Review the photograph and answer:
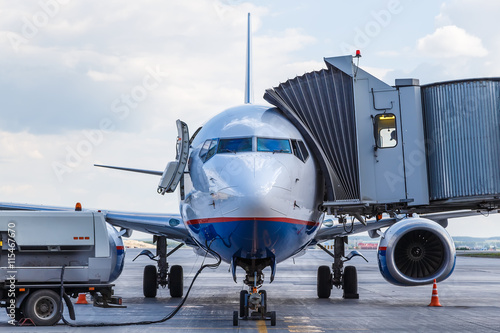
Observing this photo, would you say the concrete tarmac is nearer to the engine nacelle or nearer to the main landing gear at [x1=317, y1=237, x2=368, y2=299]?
the main landing gear at [x1=317, y1=237, x2=368, y2=299]

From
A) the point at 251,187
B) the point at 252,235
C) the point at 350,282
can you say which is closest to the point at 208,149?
the point at 251,187

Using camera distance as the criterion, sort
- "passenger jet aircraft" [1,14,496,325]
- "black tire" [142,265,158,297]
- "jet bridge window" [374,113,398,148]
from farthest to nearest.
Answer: "black tire" [142,265,158,297] < "jet bridge window" [374,113,398,148] < "passenger jet aircraft" [1,14,496,325]

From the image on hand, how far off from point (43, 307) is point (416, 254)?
23.3 ft

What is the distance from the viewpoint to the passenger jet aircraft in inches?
468

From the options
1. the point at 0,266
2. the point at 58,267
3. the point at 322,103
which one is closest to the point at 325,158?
the point at 322,103

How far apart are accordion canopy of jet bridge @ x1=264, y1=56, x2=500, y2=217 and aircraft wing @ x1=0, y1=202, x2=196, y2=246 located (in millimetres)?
5088

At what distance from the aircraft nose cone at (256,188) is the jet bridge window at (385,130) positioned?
2.20 metres

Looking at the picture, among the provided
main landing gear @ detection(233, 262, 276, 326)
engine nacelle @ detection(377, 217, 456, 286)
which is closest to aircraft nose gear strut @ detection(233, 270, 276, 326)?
main landing gear @ detection(233, 262, 276, 326)

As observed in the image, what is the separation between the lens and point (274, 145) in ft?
42.1

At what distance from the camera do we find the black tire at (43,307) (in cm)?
1227

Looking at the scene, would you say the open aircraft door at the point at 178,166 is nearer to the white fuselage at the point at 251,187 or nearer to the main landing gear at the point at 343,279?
the white fuselage at the point at 251,187

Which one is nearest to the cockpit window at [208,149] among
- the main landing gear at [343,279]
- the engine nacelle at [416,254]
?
the engine nacelle at [416,254]

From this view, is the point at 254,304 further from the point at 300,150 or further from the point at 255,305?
the point at 300,150

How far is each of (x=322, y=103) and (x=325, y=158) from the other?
112cm
